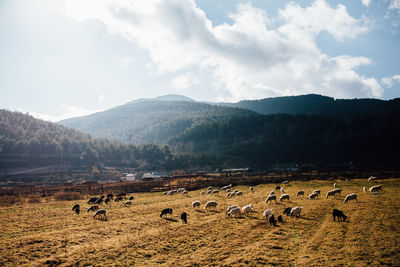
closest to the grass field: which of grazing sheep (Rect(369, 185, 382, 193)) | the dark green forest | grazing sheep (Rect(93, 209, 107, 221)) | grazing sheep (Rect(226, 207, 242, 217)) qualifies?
grazing sheep (Rect(226, 207, 242, 217))

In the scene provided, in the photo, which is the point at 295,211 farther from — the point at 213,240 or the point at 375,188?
the point at 375,188

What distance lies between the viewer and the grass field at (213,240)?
12.4 meters

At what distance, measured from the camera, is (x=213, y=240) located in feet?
51.0

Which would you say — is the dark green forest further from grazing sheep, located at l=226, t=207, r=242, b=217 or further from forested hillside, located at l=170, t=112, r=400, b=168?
Answer: grazing sheep, located at l=226, t=207, r=242, b=217

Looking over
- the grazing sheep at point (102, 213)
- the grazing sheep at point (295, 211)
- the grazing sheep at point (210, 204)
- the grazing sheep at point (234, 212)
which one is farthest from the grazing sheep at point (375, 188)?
the grazing sheep at point (102, 213)

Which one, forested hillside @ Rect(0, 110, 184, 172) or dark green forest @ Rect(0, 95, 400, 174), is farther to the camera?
dark green forest @ Rect(0, 95, 400, 174)

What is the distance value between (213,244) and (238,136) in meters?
188

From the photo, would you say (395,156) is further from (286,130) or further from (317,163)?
(286,130)

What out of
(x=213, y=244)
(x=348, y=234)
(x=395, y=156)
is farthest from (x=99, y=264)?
(x=395, y=156)

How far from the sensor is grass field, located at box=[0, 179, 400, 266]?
12.4 metres

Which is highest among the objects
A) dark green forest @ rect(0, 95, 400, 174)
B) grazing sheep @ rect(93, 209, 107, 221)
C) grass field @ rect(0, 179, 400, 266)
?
dark green forest @ rect(0, 95, 400, 174)

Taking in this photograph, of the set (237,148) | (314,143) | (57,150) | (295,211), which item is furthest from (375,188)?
(57,150)

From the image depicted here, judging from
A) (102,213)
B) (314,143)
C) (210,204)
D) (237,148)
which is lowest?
(102,213)

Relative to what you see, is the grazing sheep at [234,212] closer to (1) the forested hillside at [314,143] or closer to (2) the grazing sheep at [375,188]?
(2) the grazing sheep at [375,188]
